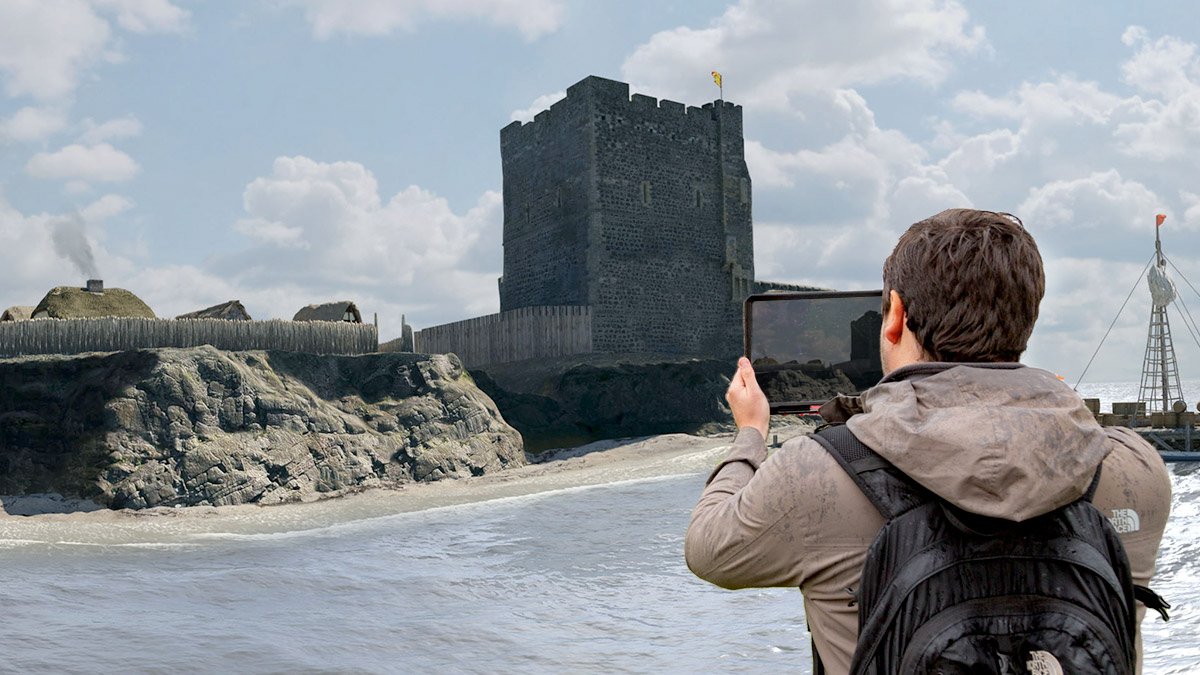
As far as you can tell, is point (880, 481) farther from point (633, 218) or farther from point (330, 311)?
point (633, 218)

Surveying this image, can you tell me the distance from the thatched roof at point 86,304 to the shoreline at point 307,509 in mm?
7152

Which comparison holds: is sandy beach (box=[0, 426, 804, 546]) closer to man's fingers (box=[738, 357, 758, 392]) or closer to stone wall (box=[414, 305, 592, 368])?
stone wall (box=[414, 305, 592, 368])

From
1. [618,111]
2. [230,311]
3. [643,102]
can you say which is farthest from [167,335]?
[643,102]

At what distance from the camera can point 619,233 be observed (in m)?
29.9

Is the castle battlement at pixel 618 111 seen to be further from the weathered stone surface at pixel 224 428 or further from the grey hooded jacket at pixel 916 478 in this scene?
the grey hooded jacket at pixel 916 478

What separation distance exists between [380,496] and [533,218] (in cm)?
1646

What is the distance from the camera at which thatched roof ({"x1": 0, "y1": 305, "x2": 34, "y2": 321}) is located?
23083 mm

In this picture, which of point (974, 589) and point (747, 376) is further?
point (747, 376)

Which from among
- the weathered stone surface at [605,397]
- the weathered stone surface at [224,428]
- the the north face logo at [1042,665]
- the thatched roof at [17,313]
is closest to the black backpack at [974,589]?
the the north face logo at [1042,665]

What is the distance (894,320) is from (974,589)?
16.4 inches

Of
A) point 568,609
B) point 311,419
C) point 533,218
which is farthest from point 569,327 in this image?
point 568,609

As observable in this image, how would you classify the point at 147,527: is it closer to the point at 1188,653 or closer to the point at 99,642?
the point at 99,642

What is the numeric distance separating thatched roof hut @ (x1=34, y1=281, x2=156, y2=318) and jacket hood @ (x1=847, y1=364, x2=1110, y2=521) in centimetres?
2225

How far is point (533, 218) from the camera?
3225 centimetres
